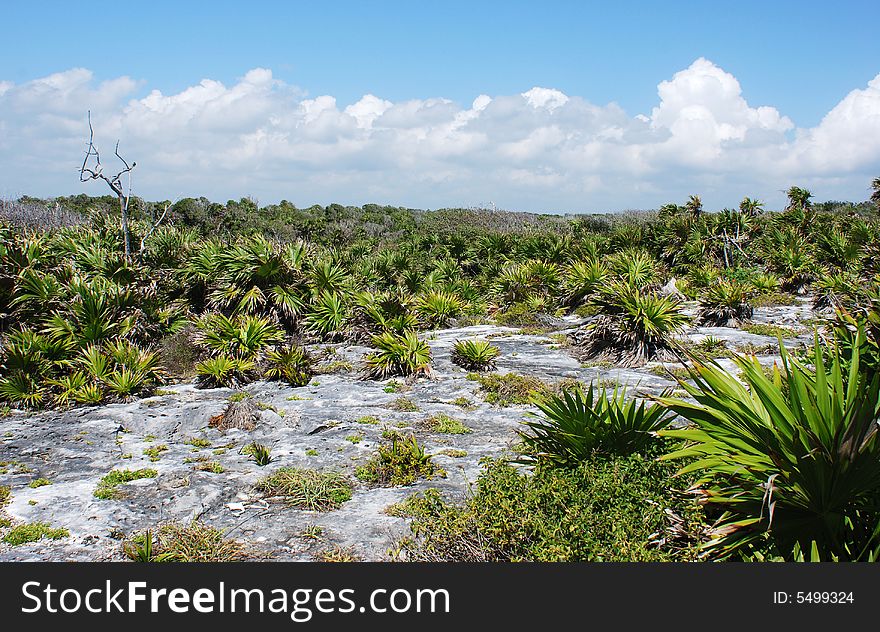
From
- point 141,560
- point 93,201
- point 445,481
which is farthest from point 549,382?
point 93,201

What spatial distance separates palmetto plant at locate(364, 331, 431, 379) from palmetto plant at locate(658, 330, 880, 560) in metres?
7.14

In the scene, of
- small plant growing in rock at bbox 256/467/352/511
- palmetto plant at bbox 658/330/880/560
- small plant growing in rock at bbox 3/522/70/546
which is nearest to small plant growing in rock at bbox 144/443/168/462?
small plant growing in rock at bbox 256/467/352/511

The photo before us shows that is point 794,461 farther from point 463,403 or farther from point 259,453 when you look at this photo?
point 463,403

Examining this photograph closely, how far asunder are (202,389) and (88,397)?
5.60 feet

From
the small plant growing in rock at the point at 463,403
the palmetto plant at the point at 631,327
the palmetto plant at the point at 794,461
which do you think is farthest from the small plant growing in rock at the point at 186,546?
the palmetto plant at the point at 631,327

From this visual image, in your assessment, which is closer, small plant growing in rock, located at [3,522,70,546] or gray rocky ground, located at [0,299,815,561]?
small plant growing in rock, located at [3,522,70,546]

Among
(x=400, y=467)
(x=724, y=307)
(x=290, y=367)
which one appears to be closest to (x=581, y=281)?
(x=724, y=307)

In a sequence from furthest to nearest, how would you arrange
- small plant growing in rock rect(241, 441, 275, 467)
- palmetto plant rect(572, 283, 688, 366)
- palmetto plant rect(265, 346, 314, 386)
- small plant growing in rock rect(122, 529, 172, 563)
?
palmetto plant rect(572, 283, 688, 366) < palmetto plant rect(265, 346, 314, 386) < small plant growing in rock rect(241, 441, 275, 467) < small plant growing in rock rect(122, 529, 172, 563)

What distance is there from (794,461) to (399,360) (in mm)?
7806

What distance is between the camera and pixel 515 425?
7.48 meters

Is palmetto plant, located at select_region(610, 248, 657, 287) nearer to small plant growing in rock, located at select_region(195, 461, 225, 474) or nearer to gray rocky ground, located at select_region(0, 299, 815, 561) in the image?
gray rocky ground, located at select_region(0, 299, 815, 561)

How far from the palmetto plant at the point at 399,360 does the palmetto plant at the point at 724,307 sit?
7454 millimetres

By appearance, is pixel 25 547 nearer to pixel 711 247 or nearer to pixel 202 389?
pixel 202 389

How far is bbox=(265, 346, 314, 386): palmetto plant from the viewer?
1011 cm
